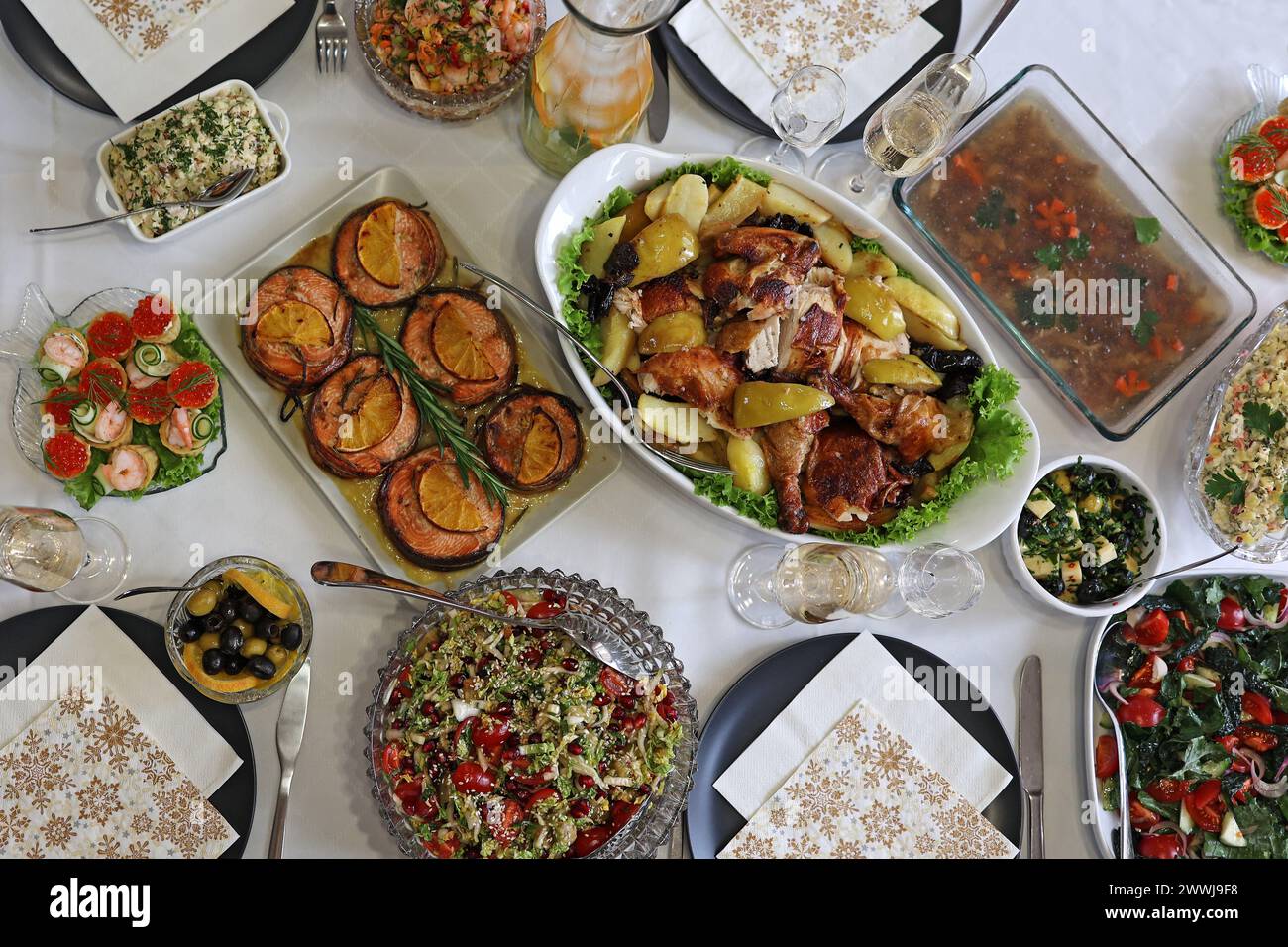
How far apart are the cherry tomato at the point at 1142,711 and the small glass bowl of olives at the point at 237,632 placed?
199 cm

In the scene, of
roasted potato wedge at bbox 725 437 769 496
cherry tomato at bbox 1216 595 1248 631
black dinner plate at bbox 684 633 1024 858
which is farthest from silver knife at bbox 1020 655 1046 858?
roasted potato wedge at bbox 725 437 769 496

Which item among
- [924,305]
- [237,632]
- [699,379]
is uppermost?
[924,305]

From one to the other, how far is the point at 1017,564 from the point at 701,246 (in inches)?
43.9

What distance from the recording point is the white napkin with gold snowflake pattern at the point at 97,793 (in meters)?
2.14

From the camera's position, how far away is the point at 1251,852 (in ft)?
7.98

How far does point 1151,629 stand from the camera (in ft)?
8.09

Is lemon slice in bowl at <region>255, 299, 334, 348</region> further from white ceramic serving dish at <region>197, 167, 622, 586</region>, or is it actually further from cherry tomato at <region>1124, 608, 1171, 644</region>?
cherry tomato at <region>1124, 608, 1171, 644</region>

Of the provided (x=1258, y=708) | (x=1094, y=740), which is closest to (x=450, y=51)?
(x=1094, y=740)

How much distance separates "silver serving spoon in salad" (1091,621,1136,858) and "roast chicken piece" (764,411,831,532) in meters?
0.86

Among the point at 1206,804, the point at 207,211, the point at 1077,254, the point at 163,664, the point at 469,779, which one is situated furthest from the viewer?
the point at 1077,254

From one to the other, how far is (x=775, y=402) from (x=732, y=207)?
1.62 ft

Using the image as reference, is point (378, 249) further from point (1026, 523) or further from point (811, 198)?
point (1026, 523)

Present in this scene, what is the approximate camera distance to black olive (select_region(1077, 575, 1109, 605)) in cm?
244

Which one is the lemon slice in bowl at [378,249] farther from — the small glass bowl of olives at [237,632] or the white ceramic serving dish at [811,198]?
the small glass bowl of olives at [237,632]
